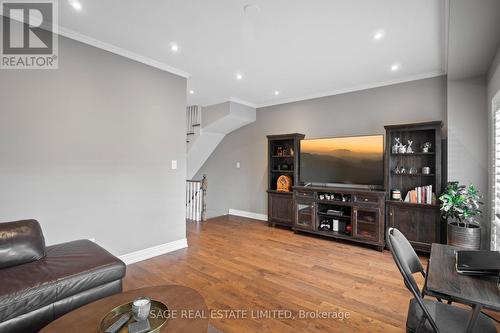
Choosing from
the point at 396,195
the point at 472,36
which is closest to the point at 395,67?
the point at 472,36

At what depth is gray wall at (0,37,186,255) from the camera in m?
2.41

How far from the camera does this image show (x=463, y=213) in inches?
117

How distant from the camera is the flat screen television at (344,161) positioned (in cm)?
392

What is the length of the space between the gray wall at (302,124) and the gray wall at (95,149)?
2283 millimetres

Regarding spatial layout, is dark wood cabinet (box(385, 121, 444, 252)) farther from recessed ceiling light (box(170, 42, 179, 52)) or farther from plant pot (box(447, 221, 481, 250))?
recessed ceiling light (box(170, 42, 179, 52))

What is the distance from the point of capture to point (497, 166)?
2826 millimetres

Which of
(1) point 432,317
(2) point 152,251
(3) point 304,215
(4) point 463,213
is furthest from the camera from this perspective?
(3) point 304,215

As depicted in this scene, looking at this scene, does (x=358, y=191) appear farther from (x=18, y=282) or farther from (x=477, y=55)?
(x=18, y=282)

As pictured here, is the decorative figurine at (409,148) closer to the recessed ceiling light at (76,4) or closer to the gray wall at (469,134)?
the gray wall at (469,134)

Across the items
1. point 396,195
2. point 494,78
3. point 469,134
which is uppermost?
point 494,78

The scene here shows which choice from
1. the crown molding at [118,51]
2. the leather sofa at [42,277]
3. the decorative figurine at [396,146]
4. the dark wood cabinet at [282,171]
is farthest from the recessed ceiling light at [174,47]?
the decorative figurine at [396,146]

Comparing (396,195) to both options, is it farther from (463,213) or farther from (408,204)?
(463,213)

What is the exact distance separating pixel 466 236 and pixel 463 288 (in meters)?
2.34

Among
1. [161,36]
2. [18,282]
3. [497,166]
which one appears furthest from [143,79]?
[497,166]
